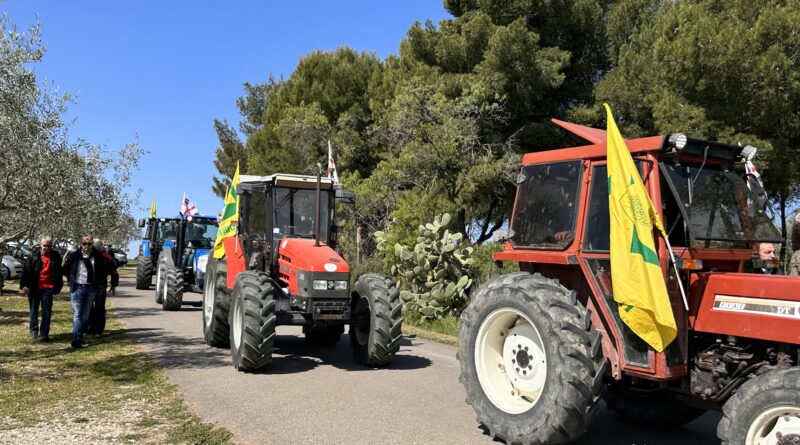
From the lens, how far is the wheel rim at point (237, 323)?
7352 mm

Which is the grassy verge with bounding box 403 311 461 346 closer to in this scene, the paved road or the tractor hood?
the paved road

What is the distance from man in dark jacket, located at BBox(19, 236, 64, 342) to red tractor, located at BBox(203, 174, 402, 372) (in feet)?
8.28

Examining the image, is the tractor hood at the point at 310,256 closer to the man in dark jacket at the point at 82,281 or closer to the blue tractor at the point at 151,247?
the man in dark jacket at the point at 82,281

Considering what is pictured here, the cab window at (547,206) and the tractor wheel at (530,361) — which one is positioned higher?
the cab window at (547,206)

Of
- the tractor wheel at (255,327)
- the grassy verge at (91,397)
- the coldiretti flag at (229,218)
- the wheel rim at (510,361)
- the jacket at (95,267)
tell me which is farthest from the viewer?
the coldiretti flag at (229,218)

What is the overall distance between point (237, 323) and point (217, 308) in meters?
1.31

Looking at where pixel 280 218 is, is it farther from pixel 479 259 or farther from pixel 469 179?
pixel 469 179

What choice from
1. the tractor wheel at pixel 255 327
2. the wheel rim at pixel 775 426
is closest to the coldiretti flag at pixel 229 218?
the tractor wheel at pixel 255 327

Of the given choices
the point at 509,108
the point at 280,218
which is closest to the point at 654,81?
the point at 509,108

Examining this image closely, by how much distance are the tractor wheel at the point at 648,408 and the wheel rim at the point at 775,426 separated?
143 centimetres

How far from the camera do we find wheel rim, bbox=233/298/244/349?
24.1 feet

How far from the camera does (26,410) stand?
5.63 m

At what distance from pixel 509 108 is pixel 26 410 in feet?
43.8

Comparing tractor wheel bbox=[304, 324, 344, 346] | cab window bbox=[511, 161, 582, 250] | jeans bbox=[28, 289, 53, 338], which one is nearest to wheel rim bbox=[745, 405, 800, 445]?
cab window bbox=[511, 161, 582, 250]
